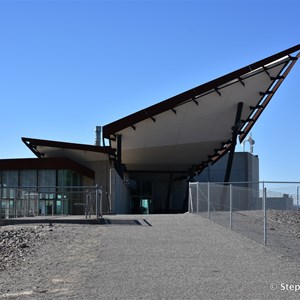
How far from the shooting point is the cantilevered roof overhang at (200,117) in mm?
30531

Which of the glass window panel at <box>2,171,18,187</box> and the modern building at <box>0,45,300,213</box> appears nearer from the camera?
the modern building at <box>0,45,300,213</box>

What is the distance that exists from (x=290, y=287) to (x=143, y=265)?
112 inches

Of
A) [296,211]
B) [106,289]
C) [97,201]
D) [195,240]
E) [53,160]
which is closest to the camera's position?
[106,289]

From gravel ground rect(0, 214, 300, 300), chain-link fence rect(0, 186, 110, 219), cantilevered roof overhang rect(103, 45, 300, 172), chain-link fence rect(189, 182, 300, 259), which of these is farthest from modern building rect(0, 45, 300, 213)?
gravel ground rect(0, 214, 300, 300)

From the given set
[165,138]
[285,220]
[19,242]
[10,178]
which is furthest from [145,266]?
[165,138]

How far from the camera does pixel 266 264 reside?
9188 mm

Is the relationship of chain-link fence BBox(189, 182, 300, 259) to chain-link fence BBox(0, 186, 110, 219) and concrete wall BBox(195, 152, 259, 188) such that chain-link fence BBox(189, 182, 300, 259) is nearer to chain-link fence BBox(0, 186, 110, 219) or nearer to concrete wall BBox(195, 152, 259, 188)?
chain-link fence BBox(0, 186, 110, 219)

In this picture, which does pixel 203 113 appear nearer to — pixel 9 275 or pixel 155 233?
pixel 155 233

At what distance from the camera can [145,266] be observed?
29.3 ft

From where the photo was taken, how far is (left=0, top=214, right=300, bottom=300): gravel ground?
7.01 m

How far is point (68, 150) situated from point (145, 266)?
29348 millimetres

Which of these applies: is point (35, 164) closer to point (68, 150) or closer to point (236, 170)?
point (68, 150)

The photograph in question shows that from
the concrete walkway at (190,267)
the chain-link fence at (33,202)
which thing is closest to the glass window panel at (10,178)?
the chain-link fence at (33,202)

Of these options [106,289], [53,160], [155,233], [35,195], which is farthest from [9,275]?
[53,160]
